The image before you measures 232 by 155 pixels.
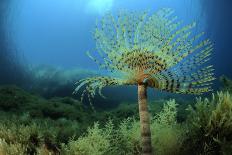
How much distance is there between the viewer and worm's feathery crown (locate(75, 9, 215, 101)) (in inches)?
155

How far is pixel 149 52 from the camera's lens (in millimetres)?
4008

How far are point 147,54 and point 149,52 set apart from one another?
0.13 feet

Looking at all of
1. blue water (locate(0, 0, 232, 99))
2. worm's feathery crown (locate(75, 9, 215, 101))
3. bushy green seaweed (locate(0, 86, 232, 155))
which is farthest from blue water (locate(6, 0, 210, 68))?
worm's feathery crown (locate(75, 9, 215, 101))

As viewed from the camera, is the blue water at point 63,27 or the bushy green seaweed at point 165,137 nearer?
the bushy green seaweed at point 165,137

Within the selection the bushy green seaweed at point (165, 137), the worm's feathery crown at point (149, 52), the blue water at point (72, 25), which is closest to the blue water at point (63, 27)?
the blue water at point (72, 25)

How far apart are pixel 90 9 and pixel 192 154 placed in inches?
1639

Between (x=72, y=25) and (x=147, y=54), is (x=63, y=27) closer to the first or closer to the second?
(x=72, y=25)

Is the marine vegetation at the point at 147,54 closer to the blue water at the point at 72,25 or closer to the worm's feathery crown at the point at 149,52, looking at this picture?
the worm's feathery crown at the point at 149,52

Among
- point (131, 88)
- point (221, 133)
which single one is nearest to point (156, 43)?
point (221, 133)

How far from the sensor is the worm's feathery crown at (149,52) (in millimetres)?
3930

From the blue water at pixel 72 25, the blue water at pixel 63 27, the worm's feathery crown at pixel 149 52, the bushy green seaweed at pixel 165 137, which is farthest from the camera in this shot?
the blue water at pixel 63 27

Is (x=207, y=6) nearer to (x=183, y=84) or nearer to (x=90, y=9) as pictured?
(x=90, y=9)

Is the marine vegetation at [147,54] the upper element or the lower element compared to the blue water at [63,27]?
lower

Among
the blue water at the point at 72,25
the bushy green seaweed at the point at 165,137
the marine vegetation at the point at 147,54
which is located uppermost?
the blue water at the point at 72,25
